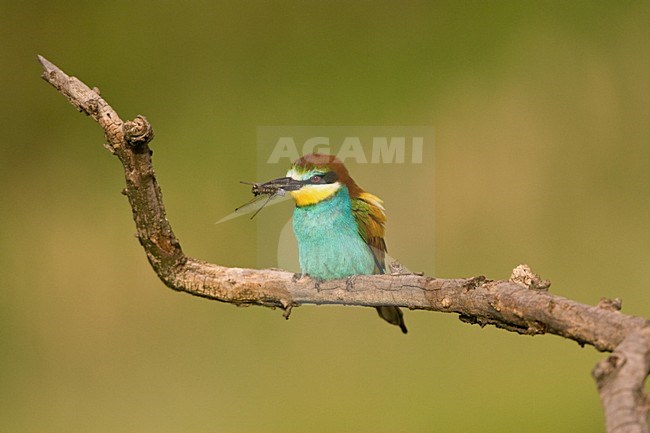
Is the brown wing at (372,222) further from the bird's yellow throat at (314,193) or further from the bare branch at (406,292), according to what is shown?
the bare branch at (406,292)

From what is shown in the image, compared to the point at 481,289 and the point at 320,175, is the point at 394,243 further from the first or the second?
the point at 481,289

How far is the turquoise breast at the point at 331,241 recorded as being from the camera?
1687 mm

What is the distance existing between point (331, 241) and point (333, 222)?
5 centimetres

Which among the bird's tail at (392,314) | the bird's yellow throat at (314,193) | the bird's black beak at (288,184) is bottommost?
the bird's tail at (392,314)

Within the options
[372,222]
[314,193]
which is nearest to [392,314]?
[372,222]

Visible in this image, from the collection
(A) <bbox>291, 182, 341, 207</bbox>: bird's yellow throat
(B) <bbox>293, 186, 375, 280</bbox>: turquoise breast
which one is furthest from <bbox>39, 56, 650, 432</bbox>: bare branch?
(A) <bbox>291, 182, 341, 207</bbox>: bird's yellow throat

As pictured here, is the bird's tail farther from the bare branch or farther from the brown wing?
the bare branch

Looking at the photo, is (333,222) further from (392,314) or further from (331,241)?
(392,314)

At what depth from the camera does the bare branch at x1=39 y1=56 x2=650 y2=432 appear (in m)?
1.00

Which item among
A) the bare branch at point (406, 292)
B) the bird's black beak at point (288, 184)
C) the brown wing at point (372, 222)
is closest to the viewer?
the bare branch at point (406, 292)

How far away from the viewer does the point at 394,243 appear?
7.23 ft

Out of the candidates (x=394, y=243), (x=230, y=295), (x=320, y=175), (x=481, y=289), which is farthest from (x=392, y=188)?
(x=481, y=289)

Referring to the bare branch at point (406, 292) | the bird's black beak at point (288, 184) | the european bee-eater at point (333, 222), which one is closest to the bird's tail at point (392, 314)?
the european bee-eater at point (333, 222)

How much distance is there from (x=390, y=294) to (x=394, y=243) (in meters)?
0.74
